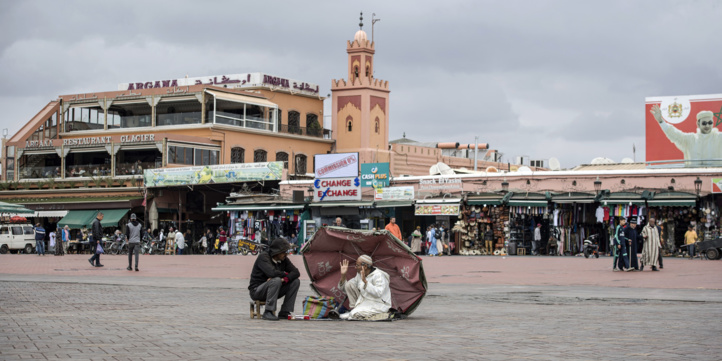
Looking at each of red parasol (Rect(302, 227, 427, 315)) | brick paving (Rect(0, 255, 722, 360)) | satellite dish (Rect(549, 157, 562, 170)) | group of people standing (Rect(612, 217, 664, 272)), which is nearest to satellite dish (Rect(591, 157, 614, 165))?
satellite dish (Rect(549, 157, 562, 170))

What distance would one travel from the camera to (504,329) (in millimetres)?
10383

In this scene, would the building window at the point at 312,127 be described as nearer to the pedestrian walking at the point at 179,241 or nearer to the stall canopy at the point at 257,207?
the stall canopy at the point at 257,207

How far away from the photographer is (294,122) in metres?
62.6

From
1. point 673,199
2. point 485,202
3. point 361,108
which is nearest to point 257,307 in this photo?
point 673,199

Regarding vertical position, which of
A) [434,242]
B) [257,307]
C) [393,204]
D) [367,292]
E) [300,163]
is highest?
[300,163]

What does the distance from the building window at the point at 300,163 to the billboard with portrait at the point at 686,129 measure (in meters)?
25.8

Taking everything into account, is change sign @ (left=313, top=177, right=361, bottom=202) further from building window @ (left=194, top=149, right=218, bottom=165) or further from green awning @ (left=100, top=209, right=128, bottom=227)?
green awning @ (left=100, top=209, right=128, bottom=227)

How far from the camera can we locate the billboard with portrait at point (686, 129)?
41625 millimetres

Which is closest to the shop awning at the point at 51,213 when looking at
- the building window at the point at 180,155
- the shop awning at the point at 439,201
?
the building window at the point at 180,155

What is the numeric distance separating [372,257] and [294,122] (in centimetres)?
5069

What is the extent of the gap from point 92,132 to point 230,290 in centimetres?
4620

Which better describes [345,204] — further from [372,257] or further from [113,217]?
[372,257]

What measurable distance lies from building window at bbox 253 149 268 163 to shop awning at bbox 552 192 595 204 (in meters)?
25.3

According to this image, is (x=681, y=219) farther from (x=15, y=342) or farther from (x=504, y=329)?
(x=15, y=342)
